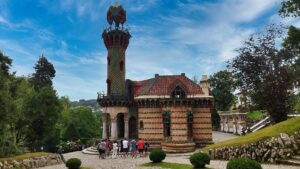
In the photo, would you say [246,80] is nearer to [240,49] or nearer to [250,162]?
[240,49]

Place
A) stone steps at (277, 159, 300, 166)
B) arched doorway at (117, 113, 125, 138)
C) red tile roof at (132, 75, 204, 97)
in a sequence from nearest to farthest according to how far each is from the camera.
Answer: stone steps at (277, 159, 300, 166), red tile roof at (132, 75, 204, 97), arched doorway at (117, 113, 125, 138)

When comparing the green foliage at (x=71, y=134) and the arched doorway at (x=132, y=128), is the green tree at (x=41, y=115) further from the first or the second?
the green foliage at (x=71, y=134)

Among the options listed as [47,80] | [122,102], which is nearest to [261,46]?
[122,102]

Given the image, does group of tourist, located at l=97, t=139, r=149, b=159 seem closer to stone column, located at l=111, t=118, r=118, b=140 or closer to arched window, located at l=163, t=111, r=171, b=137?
arched window, located at l=163, t=111, r=171, b=137

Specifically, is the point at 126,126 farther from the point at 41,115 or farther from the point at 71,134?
the point at 71,134

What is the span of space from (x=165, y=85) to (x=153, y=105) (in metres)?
3.25

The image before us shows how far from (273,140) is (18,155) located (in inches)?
778

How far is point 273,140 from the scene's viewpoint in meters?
21.5

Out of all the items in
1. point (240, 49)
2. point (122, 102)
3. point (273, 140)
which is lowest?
point (273, 140)

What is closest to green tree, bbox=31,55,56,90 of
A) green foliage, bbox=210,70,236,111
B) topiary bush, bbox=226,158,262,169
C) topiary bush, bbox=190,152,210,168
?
green foliage, bbox=210,70,236,111

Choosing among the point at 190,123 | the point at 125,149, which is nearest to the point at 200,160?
the point at 125,149

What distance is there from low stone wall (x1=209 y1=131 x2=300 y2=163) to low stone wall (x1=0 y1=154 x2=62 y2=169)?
52.6ft

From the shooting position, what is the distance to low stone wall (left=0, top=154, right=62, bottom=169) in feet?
75.5

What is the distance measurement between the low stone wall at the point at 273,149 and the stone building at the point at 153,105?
14.6m
